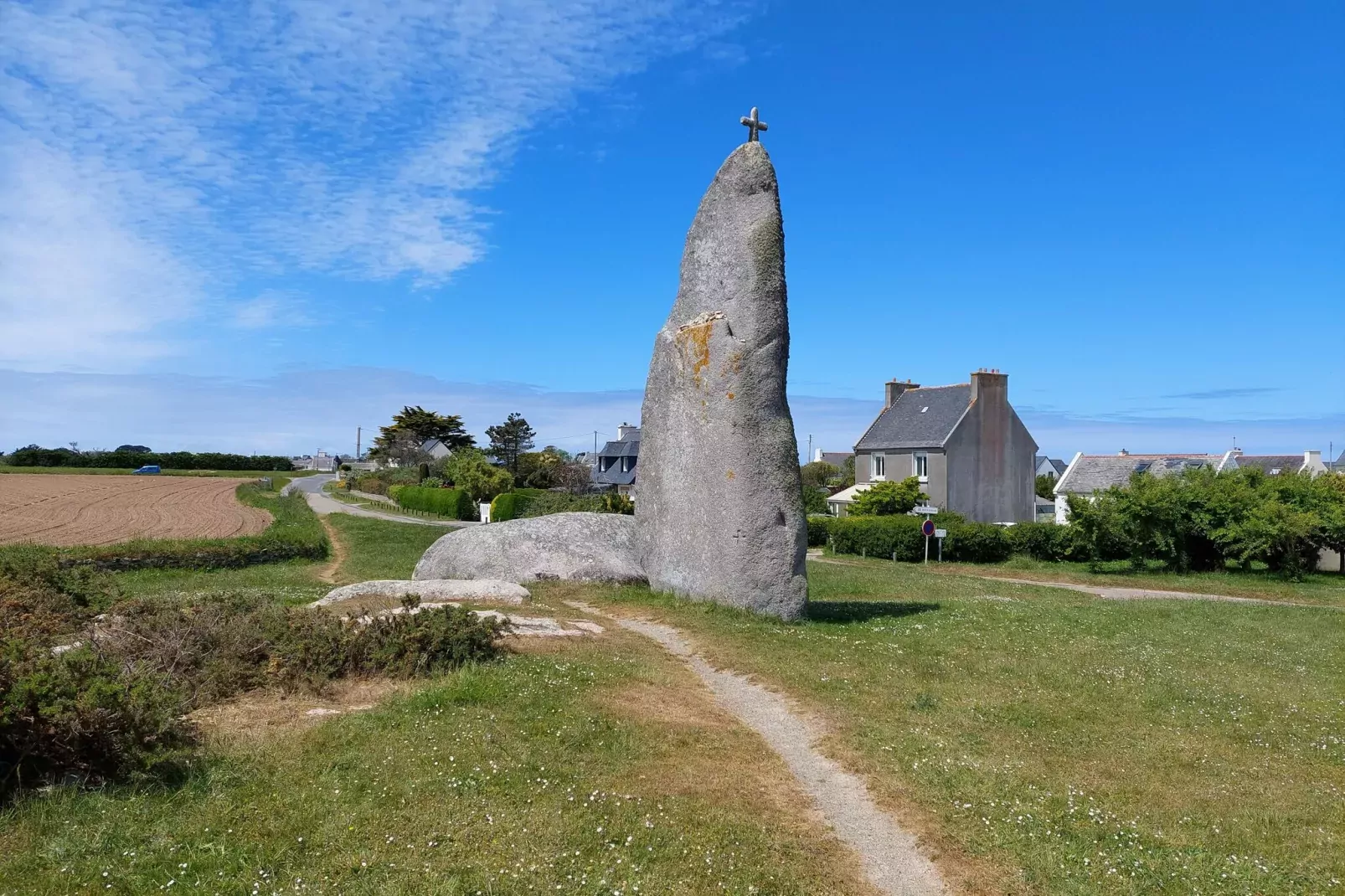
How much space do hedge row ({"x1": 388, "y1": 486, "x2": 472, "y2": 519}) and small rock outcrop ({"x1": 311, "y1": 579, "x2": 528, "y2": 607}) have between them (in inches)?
1494

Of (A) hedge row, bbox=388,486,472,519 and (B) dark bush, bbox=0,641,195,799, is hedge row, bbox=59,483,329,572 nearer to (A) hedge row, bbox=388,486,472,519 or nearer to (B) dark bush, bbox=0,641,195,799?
(B) dark bush, bbox=0,641,195,799

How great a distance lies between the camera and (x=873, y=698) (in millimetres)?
11117

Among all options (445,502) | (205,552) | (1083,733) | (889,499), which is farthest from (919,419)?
(1083,733)

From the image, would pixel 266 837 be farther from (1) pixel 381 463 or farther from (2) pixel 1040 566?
(1) pixel 381 463

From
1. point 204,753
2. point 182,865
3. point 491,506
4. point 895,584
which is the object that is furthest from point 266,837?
point 491,506

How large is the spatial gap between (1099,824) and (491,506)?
44.4 metres

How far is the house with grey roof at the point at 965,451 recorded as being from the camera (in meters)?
55.2

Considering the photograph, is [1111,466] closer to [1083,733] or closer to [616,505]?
[616,505]

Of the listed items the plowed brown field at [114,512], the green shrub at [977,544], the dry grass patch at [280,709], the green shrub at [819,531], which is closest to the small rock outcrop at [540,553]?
the dry grass patch at [280,709]

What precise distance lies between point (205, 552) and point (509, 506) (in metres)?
23.9

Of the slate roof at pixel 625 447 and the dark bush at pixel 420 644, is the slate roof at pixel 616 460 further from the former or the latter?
the dark bush at pixel 420 644

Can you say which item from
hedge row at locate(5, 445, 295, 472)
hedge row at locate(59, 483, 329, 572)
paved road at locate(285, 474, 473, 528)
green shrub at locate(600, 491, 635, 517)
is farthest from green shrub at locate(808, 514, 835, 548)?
hedge row at locate(5, 445, 295, 472)

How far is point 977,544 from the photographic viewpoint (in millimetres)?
40625

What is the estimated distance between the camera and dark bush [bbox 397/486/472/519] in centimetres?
5394
